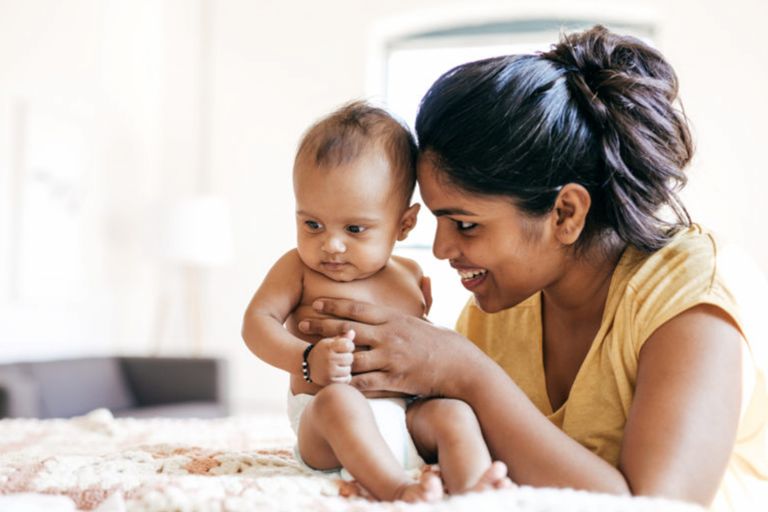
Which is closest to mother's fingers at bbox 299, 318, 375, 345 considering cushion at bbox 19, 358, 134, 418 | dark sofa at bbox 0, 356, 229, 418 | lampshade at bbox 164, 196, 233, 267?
dark sofa at bbox 0, 356, 229, 418

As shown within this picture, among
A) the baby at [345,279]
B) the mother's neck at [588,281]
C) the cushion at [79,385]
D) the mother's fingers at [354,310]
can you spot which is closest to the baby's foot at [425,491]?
the baby at [345,279]

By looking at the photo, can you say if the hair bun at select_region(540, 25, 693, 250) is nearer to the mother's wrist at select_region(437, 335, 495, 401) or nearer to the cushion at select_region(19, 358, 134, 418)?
the mother's wrist at select_region(437, 335, 495, 401)

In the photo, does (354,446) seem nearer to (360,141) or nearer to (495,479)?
(495,479)

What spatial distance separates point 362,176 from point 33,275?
400cm

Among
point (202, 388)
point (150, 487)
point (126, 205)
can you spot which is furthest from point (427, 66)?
point (150, 487)

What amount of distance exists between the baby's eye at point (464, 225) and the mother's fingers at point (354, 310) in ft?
0.62

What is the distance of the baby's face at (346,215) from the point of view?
1566mm

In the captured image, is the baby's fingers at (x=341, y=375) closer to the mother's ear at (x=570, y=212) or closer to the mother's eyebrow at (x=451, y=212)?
the mother's eyebrow at (x=451, y=212)

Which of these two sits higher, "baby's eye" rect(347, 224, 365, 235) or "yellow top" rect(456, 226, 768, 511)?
"baby's eye" rect(347, 224, 365, 235)

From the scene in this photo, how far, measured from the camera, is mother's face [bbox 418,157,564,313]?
1480mm

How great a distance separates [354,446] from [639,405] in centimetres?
40

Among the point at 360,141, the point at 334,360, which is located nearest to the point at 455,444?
the point at 334,360

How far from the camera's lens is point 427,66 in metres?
6.14

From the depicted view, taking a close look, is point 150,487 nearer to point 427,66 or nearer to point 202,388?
point 202,388
